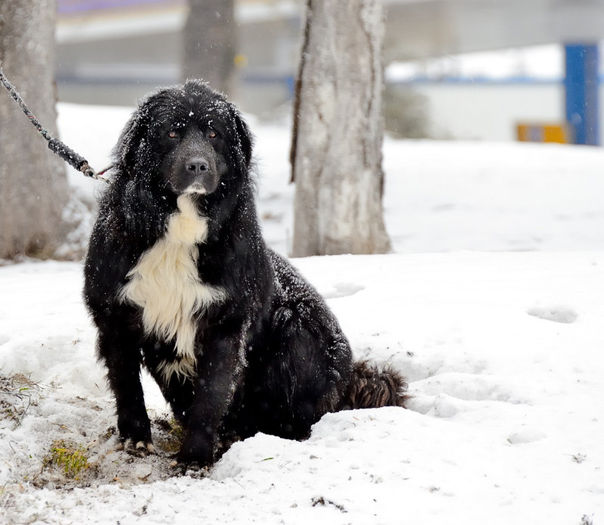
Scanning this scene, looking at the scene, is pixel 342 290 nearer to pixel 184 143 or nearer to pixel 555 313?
pixel 555 313

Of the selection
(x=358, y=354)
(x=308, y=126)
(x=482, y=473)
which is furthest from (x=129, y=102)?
(x=482, y=473)

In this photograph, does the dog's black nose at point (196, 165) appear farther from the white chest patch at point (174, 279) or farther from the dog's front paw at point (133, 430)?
the dog's front paw at point (133, 430)

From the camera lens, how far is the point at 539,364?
177 inches

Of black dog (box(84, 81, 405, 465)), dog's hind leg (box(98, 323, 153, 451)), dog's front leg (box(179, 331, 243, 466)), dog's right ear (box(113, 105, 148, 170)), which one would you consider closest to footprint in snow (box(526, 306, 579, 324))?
black dog (box(84, 81, 405, 465))

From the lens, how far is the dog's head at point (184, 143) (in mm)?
3686

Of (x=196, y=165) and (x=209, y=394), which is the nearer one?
(x=196, y=165)

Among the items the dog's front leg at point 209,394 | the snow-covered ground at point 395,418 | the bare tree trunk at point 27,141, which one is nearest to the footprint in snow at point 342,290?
the snow-covered ground at point 395,418

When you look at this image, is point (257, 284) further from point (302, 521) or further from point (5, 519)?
point (5, 519)

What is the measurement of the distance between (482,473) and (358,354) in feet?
5.50

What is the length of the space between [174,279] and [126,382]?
0.63 meters

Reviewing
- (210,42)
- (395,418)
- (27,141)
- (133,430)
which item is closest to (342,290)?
(395,418)

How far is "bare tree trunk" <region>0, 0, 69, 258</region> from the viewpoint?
7914mm

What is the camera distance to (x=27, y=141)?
8.10m

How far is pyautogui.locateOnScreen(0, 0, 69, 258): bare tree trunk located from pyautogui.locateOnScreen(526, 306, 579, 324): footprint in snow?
499cm
